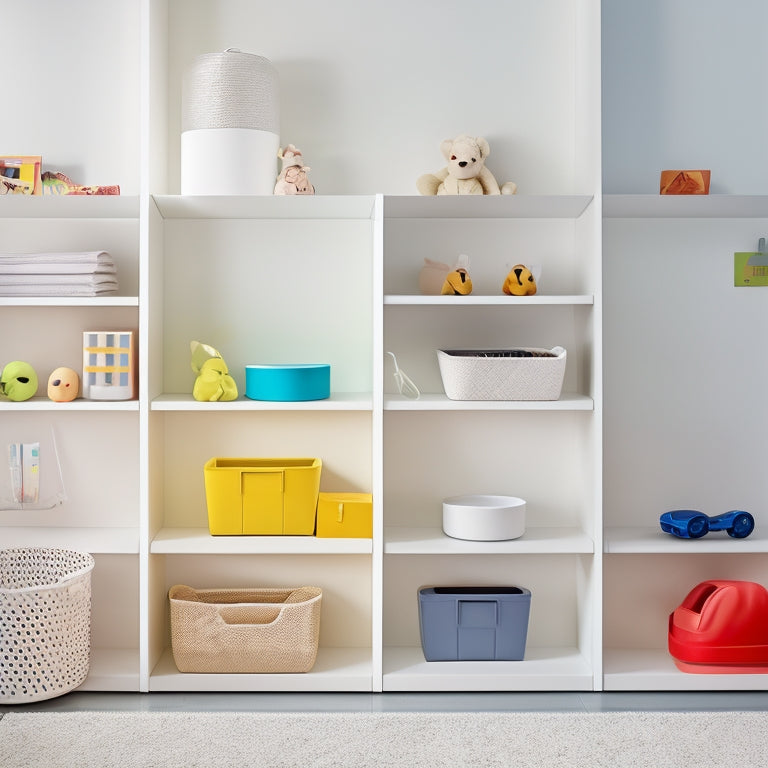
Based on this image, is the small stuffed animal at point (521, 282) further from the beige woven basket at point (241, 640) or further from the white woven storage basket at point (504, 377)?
the beige woven basket at point (241, 640)

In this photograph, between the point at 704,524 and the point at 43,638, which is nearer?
the point at 43,638

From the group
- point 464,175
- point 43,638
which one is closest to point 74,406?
point 43,638

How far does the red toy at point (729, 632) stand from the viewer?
8.23 feet

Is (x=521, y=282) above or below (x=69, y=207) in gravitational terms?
below

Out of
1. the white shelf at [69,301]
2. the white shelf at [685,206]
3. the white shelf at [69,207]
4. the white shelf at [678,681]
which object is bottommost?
the white shelf at [678,681]

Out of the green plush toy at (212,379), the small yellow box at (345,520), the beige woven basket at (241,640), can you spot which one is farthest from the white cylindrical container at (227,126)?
the beige woven basket at (241,640)

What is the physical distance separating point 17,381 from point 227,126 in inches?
39.5

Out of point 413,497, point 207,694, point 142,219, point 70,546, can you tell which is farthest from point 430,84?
point 207,694

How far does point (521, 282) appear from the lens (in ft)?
8.41

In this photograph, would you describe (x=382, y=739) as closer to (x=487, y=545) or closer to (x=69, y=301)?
(x=487, y=545)

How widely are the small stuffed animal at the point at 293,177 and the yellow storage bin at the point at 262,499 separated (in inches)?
33.3

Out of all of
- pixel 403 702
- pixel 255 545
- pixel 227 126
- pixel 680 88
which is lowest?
pixel 403 702

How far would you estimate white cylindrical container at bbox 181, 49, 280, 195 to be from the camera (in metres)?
2.52

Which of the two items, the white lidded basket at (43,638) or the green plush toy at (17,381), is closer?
the white lidded basket at (43,638)
